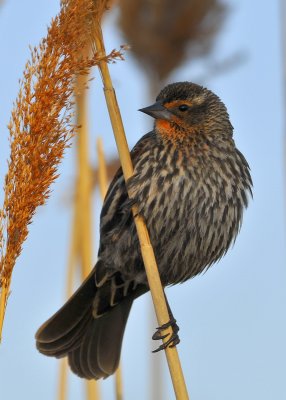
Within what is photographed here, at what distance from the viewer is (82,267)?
2.50 m

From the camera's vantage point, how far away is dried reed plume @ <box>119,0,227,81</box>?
11.0 ft

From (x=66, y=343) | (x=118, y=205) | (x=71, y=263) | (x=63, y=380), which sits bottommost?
(x=63, y=380)

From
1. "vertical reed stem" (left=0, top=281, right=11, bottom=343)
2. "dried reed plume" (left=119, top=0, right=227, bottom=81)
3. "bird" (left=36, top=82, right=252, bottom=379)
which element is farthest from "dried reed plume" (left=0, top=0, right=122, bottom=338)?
"dried reed plume" (left=119, top=0, right=227, bottom=81)

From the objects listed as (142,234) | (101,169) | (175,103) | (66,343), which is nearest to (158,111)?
(175,103)

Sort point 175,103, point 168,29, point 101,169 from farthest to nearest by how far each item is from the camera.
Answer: point 168,29
point 175,103
point 101,169

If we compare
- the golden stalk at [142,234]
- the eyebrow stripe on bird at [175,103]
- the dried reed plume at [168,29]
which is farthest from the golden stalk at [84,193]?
the dried reed plume at [168,29]

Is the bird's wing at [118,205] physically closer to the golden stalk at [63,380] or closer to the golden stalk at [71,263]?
the golden stalk at [71,263]

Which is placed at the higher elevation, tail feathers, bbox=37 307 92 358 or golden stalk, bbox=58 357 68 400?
tail feathers, bbox=37 307 92 358

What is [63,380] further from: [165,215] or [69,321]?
[165,215]

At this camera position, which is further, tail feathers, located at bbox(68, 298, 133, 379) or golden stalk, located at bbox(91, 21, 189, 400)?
tail feathers, located at bbox(68, 298, 133, 379)

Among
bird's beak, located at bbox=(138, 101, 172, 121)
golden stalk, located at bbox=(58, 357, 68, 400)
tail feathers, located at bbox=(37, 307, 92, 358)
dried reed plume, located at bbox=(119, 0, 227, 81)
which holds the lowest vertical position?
golden stalk, located at bbox=(58, 357, 68, 400)

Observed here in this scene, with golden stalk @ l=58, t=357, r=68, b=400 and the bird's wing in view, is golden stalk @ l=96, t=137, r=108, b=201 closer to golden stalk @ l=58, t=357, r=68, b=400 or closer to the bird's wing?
the bird's wing

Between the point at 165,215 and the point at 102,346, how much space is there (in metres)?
0.62

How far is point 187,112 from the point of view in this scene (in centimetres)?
266
